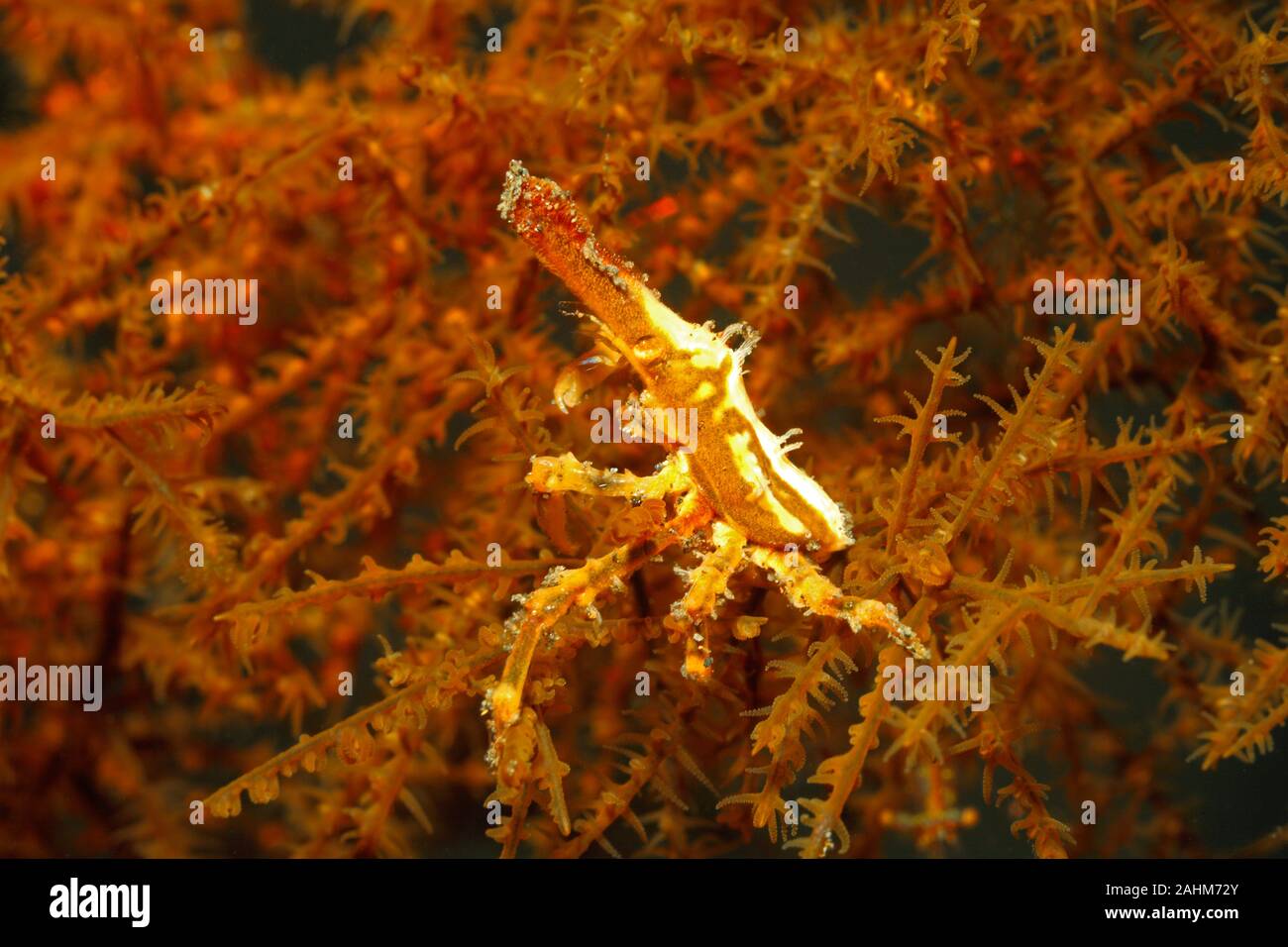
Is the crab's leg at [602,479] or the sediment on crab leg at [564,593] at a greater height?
the crab's leg at [602,479]

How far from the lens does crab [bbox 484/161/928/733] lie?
0.86 metres

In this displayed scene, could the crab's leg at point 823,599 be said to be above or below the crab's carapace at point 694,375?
below

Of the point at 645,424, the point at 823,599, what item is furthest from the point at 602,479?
the point at 823,599

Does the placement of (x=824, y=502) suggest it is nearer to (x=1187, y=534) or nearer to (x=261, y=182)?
(x=1187, y=534)

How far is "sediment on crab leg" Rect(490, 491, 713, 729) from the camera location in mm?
851

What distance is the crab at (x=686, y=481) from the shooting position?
860 mm

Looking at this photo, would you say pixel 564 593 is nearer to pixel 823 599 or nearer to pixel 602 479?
pixel 602 479

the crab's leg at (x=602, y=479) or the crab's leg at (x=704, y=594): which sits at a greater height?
the crab's leg at (x=602, y=479)

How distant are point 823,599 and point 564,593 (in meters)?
0.22

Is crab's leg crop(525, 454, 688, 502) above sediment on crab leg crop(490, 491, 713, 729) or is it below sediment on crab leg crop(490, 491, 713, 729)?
above

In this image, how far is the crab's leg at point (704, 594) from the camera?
87 centimetres

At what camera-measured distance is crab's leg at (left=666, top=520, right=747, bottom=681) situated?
87cm

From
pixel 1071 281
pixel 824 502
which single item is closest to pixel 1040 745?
pixel 1071 281

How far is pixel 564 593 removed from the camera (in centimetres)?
87
